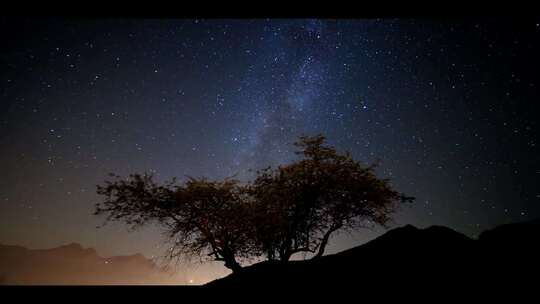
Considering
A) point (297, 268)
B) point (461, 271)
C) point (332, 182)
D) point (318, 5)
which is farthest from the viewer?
point (332, 182)

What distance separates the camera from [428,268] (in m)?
2.55

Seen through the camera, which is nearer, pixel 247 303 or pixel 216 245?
pixel 247 303

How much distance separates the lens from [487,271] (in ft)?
7.54

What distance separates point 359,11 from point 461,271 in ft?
6.77

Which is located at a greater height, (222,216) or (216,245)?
(222,216)

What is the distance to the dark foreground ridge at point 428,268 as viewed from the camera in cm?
214

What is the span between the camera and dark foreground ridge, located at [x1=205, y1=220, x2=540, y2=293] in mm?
2143

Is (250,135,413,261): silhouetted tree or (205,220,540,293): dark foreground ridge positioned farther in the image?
(250,135,413,261): silhouetted tree

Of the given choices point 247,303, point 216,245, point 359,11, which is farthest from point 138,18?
point 216,245

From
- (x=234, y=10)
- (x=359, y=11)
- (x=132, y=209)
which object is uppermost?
(x=132, y=209)

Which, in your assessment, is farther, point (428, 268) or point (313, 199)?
point (313, 199)

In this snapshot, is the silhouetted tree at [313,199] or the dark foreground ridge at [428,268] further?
the silhouetted tree at [313,199]

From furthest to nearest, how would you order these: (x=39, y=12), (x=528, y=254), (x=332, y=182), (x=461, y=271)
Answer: (x=332, y=182)
(x=528, y=254)
(x=461, y=271)
(x=39, y=12)

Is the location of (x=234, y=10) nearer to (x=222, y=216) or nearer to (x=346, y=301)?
(x=346, y=301)
